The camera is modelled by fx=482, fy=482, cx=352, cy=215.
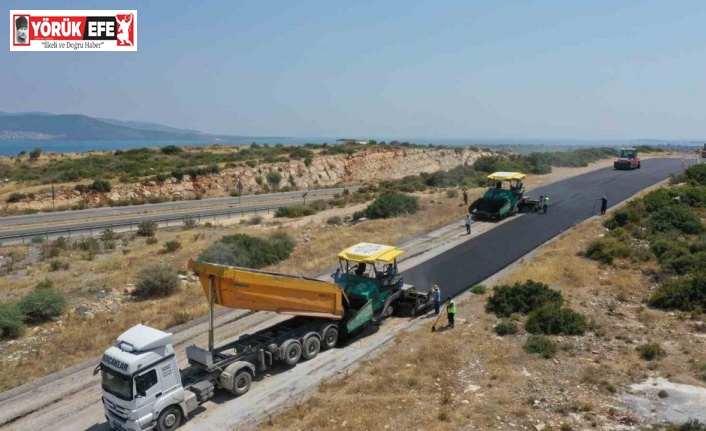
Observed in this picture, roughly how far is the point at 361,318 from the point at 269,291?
3.49 metres

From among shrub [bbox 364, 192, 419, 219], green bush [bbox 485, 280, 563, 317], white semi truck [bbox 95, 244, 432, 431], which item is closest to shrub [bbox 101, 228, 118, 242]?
shrub [bbox 364, 192, 419, 219]

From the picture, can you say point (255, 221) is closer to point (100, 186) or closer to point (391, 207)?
point (391, 207)

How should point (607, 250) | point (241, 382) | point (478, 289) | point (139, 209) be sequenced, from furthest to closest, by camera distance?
1. point (139, 209)
2. point (607, 250)
3. point (478, 289)
4. point (241, 382)

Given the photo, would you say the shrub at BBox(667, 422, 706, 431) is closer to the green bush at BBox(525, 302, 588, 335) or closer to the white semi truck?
the green bush at BBox(525, 302, 588, 335)

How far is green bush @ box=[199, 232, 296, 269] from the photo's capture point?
75.4 feet

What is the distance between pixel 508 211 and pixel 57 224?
3202 centimetres

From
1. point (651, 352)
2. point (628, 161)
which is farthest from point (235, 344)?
point (628, 161)

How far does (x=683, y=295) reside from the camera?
53.7ft

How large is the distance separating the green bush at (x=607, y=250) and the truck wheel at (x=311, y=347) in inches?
566

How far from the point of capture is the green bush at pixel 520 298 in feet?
53.4

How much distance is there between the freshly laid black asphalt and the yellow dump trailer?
639 centimetres

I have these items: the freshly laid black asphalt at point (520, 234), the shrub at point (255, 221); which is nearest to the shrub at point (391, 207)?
the freshly laid black asphalt at point (520, 234)

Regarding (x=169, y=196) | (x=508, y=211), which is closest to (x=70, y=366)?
(x=508, y=211)

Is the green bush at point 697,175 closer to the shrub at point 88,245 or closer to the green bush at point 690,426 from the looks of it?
the green bush at point 690,426
